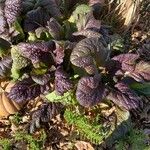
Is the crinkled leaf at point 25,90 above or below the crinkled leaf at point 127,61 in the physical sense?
below

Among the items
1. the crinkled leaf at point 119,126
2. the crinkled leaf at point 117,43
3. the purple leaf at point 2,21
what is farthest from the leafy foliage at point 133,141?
the purple leaf at point 2,21

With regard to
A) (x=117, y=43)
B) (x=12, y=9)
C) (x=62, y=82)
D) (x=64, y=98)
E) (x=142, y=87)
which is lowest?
(x=64, y=98)

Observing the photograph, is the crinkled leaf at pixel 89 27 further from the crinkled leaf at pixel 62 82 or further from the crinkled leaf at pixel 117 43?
the crinkled leaf at pixel 62 82

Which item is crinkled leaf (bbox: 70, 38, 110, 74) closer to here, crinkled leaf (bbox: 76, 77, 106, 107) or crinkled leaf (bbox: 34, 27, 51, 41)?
crinkled leaf (bbox: 76, 77, 106, 107)

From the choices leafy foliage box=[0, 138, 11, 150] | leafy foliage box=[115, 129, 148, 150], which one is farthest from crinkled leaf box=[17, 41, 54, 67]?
leafy foliage box=[115, 129, 148, 150]

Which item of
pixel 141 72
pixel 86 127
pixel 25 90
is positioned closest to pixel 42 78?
pixel 25 90

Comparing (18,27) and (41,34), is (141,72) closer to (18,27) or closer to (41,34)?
(41,34)
